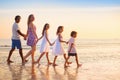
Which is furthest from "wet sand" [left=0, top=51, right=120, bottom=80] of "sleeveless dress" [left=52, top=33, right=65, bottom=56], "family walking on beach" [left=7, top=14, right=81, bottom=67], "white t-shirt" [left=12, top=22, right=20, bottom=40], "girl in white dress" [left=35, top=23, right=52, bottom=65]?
"white t-shirt" [left=12, top=22, right=20, bottom=40]

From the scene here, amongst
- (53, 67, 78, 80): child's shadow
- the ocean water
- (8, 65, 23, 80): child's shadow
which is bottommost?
the ocean water

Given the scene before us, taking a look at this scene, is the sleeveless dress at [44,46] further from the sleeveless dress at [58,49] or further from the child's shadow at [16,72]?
the child's shadow at [16,72]

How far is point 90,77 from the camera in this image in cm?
1398

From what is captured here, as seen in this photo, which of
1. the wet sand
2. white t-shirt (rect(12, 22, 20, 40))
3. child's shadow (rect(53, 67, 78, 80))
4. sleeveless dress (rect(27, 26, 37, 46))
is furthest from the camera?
white t-shirt (rect(12, 22, 20, 40))

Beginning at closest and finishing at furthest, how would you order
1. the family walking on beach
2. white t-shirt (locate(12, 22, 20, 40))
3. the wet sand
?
the wet sand
the family walking on beach
white t-shirt (locate(12, 22, 20, 40))

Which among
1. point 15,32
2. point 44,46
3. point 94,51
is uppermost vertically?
point 15,32

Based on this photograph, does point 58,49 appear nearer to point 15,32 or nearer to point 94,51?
point 15,32

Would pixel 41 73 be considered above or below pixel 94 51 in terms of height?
above

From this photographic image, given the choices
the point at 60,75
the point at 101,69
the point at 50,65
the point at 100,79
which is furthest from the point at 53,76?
the point at 50,65

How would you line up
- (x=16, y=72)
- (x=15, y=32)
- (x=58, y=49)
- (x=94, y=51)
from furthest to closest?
(x=94, y=51), (x=15, y=32), (x=58, y=49), (x=16, y=72)

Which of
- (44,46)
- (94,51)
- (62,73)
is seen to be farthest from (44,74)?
(94,51)

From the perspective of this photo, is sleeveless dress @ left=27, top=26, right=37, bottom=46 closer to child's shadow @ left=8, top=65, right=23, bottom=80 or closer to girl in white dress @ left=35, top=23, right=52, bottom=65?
girl in white dress @ left=35, top=23, right=52, bottom=65

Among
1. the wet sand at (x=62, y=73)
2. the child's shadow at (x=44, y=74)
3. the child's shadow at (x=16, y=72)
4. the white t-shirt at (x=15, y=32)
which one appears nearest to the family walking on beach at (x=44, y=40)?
the white t-shirt at (x=15, y=32)

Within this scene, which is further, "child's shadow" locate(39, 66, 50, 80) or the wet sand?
the wet sand
